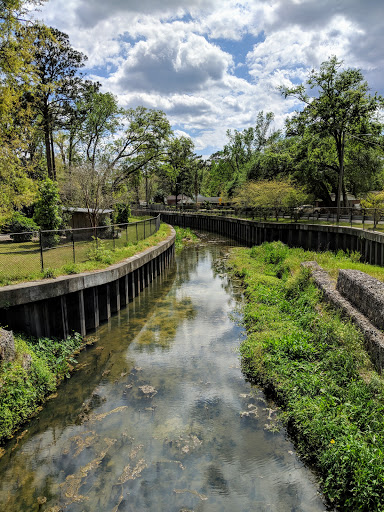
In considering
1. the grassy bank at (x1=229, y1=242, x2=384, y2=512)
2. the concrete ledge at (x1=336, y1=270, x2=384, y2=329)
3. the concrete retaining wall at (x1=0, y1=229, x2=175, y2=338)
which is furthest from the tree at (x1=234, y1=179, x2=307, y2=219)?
the concrete ledge at (x1=336, y1=270, x2=384, y2=329)

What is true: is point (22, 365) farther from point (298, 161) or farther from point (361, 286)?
point (298, 161)

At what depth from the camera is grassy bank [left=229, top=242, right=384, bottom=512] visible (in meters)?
4.98

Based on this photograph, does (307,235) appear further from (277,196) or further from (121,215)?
(121,215)

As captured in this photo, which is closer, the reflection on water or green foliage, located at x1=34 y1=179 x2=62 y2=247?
the reflection on water

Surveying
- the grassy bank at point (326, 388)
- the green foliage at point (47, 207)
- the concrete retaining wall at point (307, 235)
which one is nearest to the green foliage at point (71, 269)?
the grassy bank at point (326, 388)

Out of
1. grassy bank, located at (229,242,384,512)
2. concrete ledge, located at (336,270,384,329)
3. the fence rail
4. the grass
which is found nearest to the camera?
grassy bank, located at (229,242,384,512)

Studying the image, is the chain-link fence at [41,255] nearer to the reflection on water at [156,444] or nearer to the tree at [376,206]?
the reflection on water at [156,444]

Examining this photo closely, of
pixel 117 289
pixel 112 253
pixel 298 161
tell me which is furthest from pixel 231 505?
pixel 298 161

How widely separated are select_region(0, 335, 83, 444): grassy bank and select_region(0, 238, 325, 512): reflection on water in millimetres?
313

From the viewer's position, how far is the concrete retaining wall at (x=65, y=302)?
8.89 m

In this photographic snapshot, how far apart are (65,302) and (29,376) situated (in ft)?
10.1

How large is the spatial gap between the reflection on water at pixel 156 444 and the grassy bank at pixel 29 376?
313 mm

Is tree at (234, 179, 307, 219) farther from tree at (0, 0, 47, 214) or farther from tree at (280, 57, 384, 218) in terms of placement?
tree at (0, 0, 47, 214)

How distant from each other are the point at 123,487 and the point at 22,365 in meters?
3.34
